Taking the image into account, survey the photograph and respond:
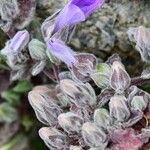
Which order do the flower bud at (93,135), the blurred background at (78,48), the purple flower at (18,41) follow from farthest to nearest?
the blurred background at (78,48) → the purple flower at (18,41) → the flower bud at (93,135)

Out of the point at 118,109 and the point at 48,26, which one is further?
the point at 48,26

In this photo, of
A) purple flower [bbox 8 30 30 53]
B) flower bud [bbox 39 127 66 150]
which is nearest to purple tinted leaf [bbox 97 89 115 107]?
flower bud [bbox 39 127 66 150]

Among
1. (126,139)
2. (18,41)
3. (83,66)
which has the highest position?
(18,41)

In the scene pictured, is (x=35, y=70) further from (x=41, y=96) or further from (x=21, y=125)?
(x=21, y=125)

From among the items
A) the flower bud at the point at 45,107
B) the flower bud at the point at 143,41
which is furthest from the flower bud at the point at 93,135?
the flower bud at the point at 143,41

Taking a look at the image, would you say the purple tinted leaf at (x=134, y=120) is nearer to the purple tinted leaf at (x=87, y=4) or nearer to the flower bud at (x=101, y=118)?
the flower bud at (x=101, y=118)

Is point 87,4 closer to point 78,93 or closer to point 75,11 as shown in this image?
point 75,11

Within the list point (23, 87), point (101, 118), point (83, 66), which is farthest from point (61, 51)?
point (23, 87)
